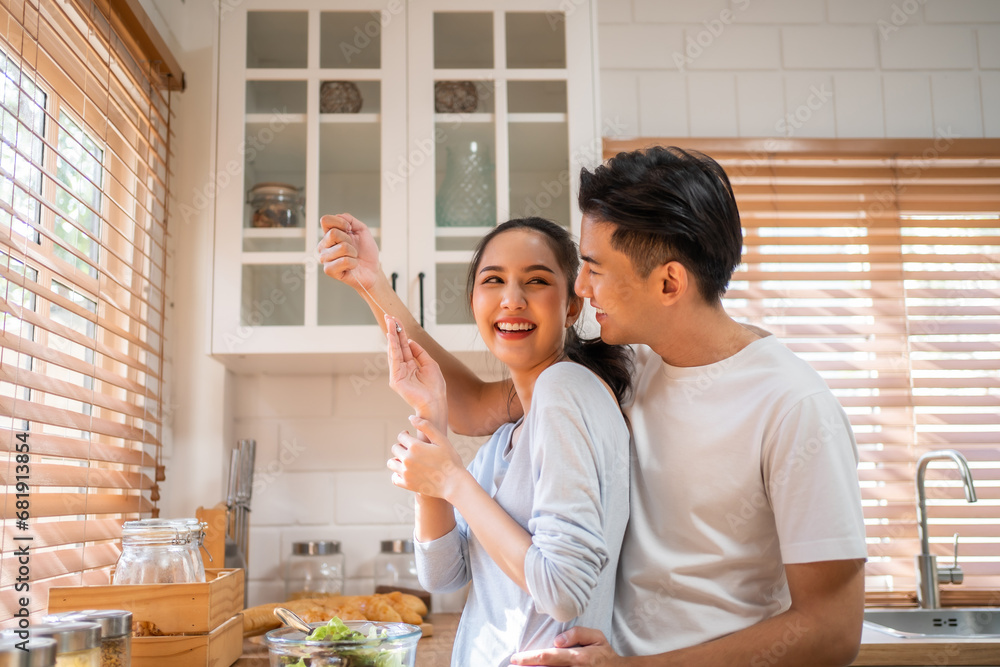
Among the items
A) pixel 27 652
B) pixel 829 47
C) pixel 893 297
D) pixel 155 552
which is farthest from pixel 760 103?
pixel 27 652

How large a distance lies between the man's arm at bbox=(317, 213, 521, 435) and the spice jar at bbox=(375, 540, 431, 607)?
638mm

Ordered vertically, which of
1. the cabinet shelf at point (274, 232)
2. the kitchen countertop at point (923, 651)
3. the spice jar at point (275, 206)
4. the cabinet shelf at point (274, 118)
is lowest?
the kitchen countertop at point (923, 651)

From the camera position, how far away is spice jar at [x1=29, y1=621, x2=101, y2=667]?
0.95 metres

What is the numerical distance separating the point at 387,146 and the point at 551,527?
1.29 m

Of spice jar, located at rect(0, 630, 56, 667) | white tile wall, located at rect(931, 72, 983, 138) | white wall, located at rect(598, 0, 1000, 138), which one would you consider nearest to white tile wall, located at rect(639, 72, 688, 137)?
white wall, located at rect(598, 0, 1000, 138)

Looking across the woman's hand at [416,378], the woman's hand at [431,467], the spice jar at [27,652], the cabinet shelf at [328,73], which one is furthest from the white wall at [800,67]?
the spice jar at [27,652]

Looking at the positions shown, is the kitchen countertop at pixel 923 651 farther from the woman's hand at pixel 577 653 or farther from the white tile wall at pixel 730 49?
the white tile wall at pixel 730 49

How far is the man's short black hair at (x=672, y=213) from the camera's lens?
1150 mm

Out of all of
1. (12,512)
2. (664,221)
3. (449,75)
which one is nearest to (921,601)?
(664,221)

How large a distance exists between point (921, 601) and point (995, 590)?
27cm

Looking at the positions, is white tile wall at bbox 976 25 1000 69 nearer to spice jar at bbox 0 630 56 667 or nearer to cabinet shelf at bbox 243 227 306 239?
cabinet shelf at bbox 243 227 306 239

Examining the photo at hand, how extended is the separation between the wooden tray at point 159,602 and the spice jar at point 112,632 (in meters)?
0.12

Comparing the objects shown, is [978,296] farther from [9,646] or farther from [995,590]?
[9,646]

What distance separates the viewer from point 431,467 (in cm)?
115
